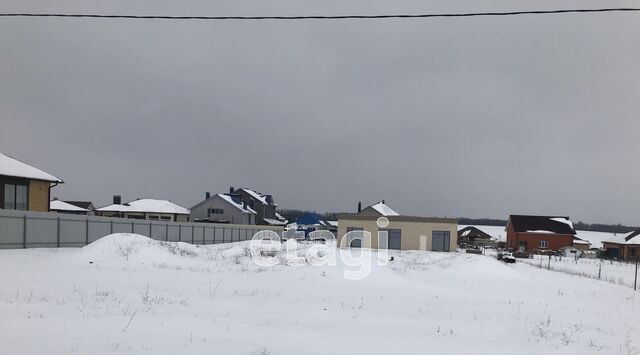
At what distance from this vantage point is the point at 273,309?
13.4 metres

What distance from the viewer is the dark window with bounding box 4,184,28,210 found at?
96.8ft

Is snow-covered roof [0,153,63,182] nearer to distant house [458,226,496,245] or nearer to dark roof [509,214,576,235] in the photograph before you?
dark roof [509,214,576,235]

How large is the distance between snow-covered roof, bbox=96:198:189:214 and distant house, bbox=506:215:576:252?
166ft

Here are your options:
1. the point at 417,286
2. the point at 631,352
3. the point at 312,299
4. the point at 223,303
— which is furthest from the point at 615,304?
the point at 223,303

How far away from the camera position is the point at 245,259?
27.4m

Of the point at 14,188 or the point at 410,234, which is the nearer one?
the point at 14,188

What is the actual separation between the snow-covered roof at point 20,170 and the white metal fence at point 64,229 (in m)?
6.03

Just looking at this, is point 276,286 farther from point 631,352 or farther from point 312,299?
point 631,352

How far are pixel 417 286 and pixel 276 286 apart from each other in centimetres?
724

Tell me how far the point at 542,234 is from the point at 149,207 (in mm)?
58353

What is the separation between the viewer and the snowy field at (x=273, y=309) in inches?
354

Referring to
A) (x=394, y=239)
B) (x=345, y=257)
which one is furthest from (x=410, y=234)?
(x=345, y=257)

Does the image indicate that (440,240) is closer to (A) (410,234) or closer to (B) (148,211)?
(A) (410,234)

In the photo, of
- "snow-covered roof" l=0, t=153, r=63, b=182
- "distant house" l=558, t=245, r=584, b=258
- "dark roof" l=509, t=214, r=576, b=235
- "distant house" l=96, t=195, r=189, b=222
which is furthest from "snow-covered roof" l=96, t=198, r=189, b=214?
"distant house" l=558, t=245, r=584, b=258
